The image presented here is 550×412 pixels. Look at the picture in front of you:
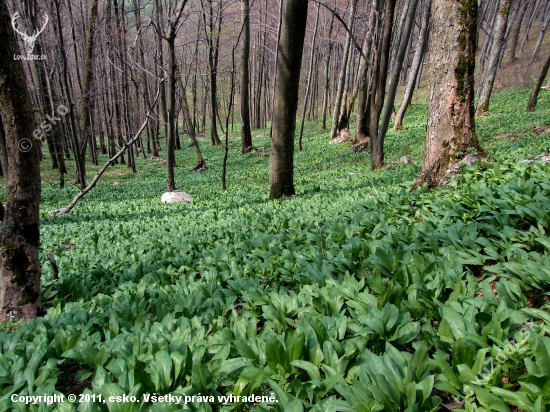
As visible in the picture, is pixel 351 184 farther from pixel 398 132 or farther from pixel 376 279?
pixel 398 132

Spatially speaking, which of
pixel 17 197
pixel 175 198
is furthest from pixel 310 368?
pixel 175 198

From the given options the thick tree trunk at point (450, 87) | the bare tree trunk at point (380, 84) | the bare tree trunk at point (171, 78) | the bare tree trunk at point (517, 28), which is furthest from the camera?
the bare tree trunk at point (517, 28)

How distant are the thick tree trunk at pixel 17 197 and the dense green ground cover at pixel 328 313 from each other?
364 mm

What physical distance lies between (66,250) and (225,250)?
3652 mm

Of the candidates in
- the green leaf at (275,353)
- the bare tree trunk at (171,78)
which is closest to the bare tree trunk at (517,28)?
the bare tree trunk at (171,78)

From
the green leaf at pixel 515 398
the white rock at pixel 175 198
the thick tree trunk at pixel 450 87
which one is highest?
the thick tree trunk at pixel 450 87

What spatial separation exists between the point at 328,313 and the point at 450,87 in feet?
→ 13.7

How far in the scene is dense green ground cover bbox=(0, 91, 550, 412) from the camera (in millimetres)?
1692

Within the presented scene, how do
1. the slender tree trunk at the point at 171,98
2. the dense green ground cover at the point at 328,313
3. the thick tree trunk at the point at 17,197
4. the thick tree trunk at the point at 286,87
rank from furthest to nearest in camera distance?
the slender tree trunk at the point at 171,98 < the thick tree trunk at the point at 286,87 < the thick tree trunk at the point at 17,197 < the dense green ground cover at the point at 328,313

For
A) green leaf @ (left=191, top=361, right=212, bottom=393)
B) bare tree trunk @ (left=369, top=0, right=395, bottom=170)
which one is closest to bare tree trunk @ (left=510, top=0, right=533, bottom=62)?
bare tree trunk @ (left=369, top=0, right=395, bottom=170)

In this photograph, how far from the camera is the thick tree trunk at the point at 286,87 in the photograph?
6.57 metres

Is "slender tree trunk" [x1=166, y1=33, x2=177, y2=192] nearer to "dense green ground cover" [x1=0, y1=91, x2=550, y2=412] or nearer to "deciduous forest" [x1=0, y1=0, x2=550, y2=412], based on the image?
"deciduous forest" [x1=0, y1=0, x2=550, y2=412]

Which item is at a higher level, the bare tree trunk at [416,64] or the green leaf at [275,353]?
the bare tree trunk at [416,64]

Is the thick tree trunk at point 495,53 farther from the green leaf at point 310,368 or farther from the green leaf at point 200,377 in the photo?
the green leaf at point 200,377
